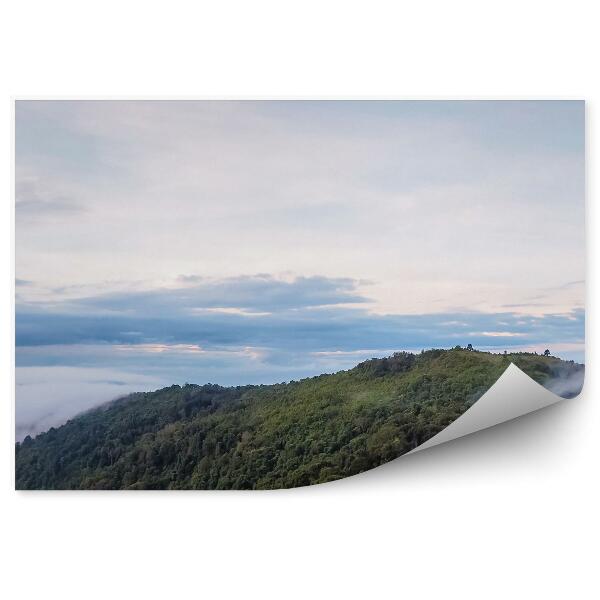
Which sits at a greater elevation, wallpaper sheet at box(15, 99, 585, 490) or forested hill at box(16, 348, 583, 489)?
wallpaper sheet at box(15, 99, 585, 490)

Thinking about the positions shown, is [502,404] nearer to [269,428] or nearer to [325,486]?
[325,486]

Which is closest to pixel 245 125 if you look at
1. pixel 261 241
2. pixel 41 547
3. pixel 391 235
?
pixel 261 241

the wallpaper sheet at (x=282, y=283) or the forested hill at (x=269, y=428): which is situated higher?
the wallpaper sheet at (x=282, y=283)
